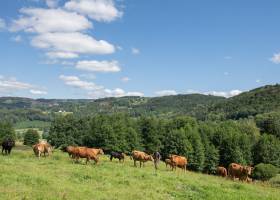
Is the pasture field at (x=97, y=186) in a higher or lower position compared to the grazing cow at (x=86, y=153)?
lower

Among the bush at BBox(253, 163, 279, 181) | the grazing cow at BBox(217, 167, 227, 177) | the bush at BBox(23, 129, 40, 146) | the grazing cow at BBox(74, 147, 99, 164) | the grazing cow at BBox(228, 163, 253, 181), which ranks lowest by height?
the bush at BBox(23, 129, 40, 146)

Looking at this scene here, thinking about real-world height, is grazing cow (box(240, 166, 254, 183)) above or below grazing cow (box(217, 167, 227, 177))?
above

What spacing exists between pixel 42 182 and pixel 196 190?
10.0 meters

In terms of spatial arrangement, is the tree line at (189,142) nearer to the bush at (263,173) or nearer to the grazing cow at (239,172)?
the bush at (263,173)

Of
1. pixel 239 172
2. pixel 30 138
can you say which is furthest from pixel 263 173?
pixel 30 138

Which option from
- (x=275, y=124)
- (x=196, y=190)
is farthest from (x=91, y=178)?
(x=275, y=124)

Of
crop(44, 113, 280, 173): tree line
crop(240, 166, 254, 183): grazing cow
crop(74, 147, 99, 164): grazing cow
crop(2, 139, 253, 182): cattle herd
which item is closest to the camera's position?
crop(74, 147, 99, 164): grazing cow

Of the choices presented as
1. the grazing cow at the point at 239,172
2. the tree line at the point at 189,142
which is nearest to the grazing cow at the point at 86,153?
the grazing cow at the point at 239,172

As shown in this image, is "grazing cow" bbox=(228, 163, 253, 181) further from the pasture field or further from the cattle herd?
the pasture field

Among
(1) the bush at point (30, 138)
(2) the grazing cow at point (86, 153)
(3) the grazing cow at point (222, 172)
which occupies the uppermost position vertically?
(2) the grazing cow at point (86, 153)

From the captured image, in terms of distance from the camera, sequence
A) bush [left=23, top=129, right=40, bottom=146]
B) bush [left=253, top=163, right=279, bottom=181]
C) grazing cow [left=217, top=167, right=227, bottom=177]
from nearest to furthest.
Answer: grazing cow [left=217, top=167, right=227, bottom=177] → bush [left=253, top=163, right=279, bottom=181] → bush [left=23, top=129, right=40, bottom=146]

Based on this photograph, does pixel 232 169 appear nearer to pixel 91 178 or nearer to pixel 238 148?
pixel 91 178

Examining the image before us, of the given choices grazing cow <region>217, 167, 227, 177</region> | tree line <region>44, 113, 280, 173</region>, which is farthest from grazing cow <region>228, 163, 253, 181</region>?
tree line <region>44, 113, 280, 173</region>

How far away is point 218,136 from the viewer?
99625mm
